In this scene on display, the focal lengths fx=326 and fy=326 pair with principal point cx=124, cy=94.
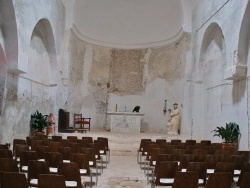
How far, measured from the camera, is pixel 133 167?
32.6 feet

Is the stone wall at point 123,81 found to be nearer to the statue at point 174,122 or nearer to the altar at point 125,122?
the statue at point 174,122

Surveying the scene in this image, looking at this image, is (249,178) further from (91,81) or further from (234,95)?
(91,81)

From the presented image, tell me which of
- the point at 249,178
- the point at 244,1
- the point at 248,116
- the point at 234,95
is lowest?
the point at 249,178

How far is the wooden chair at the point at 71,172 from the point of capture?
489cm

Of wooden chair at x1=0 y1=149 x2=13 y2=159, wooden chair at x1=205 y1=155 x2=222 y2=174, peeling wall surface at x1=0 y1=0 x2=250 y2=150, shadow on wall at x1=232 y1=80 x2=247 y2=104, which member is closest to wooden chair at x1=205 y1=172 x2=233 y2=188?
wooden chair at x1=205 y1=155 x2=222 y2=174

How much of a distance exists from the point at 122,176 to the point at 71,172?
3559mm

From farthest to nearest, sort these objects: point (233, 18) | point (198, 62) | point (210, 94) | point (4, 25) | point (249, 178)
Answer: point (198, 62) → point (210, 94) → point (233, 18) → point (4, 25) → point (249, 178)

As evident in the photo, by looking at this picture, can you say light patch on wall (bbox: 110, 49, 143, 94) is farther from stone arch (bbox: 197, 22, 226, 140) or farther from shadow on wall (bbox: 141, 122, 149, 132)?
stone arch (bbox: 197, 22, 226, 140)

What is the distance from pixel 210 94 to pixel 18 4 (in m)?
9.54

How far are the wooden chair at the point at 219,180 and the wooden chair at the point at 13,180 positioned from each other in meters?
2.40

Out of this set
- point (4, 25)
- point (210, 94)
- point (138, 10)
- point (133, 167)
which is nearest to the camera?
point (133, 167)

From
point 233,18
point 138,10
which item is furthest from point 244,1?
point 138,10

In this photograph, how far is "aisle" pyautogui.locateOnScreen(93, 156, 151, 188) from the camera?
7168 mm

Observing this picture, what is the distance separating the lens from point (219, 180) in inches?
175
